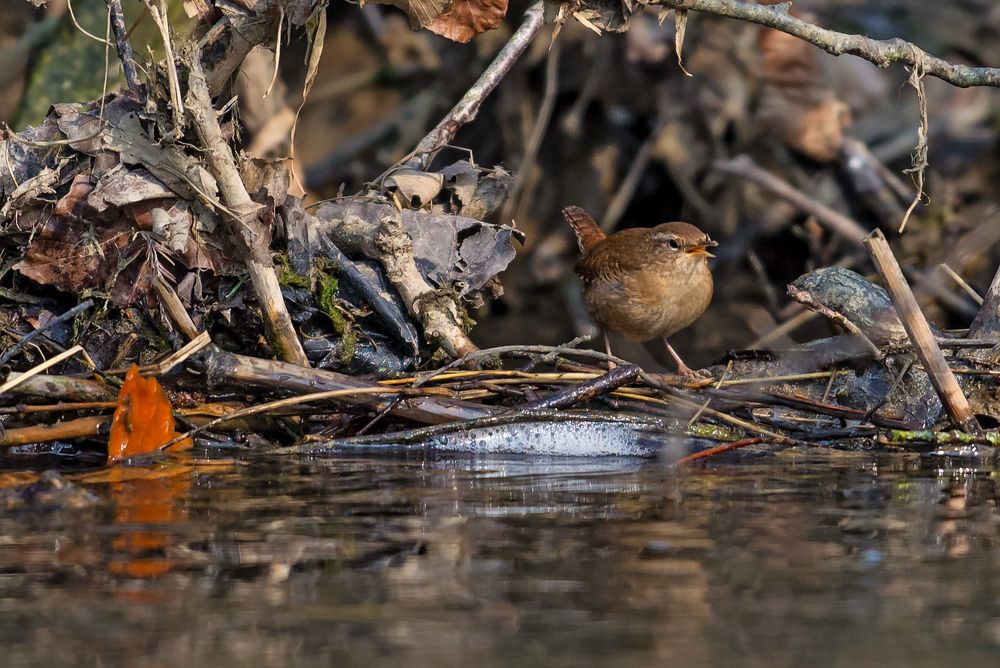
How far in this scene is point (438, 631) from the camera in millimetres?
2615

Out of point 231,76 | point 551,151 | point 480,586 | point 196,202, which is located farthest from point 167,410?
point 551,151

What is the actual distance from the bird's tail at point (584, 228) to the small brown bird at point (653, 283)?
76 cm

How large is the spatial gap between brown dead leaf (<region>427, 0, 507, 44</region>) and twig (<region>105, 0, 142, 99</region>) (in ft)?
3.67

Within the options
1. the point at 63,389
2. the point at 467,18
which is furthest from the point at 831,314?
the point at 63,389

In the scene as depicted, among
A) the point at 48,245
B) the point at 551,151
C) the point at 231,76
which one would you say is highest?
the point at 551,151

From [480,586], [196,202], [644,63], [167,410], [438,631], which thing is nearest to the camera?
[438,631]

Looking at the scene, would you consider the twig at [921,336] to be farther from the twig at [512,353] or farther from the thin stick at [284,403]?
the thin stick at [284,403]

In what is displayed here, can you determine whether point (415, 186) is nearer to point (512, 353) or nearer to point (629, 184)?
point (512, 353)

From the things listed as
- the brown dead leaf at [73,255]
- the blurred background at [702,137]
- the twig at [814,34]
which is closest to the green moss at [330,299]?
the brown dead leaf at [73,255]

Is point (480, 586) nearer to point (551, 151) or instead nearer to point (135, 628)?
point (135, 628)

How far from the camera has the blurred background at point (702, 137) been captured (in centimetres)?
862

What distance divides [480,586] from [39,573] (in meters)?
0.99

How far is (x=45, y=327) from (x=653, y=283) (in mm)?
2654

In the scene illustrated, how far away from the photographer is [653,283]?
6094 millimetres
